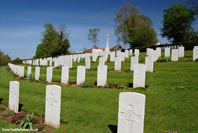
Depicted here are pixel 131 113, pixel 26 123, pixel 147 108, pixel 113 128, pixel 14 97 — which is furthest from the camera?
pixel 14 97

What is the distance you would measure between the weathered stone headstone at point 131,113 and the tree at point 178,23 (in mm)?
39860

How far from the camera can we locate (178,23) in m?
38.4

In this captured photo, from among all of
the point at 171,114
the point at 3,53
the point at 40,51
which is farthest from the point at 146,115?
the point at 3,53

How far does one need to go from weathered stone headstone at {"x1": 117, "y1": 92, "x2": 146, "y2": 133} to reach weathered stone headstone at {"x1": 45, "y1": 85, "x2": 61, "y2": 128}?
207 cm

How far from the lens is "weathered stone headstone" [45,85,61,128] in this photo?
4.86 m

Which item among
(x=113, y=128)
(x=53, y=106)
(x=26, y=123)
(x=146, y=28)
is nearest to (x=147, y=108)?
(x=113, y=128)

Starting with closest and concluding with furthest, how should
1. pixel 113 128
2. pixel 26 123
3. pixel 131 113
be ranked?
1. pixel 131 113
2. pixel 113 128
3. pixel 26 123

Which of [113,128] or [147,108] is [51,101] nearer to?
[113,128]

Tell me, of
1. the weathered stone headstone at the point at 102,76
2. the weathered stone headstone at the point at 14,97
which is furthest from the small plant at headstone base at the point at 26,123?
the weathered stone headstone at the point at 102,76

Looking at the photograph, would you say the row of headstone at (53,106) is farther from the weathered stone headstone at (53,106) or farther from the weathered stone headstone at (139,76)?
the weathered stone headstone at (139,76)

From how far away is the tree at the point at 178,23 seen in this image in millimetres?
38000

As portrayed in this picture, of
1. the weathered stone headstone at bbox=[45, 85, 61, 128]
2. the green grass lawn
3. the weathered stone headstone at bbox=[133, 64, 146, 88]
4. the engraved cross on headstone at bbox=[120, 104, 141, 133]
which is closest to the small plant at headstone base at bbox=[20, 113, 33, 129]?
the weathered stone headstone at bbox=[45, 85, 61, 128]

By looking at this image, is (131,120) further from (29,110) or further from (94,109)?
(29,110)

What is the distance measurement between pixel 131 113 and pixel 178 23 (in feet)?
136
